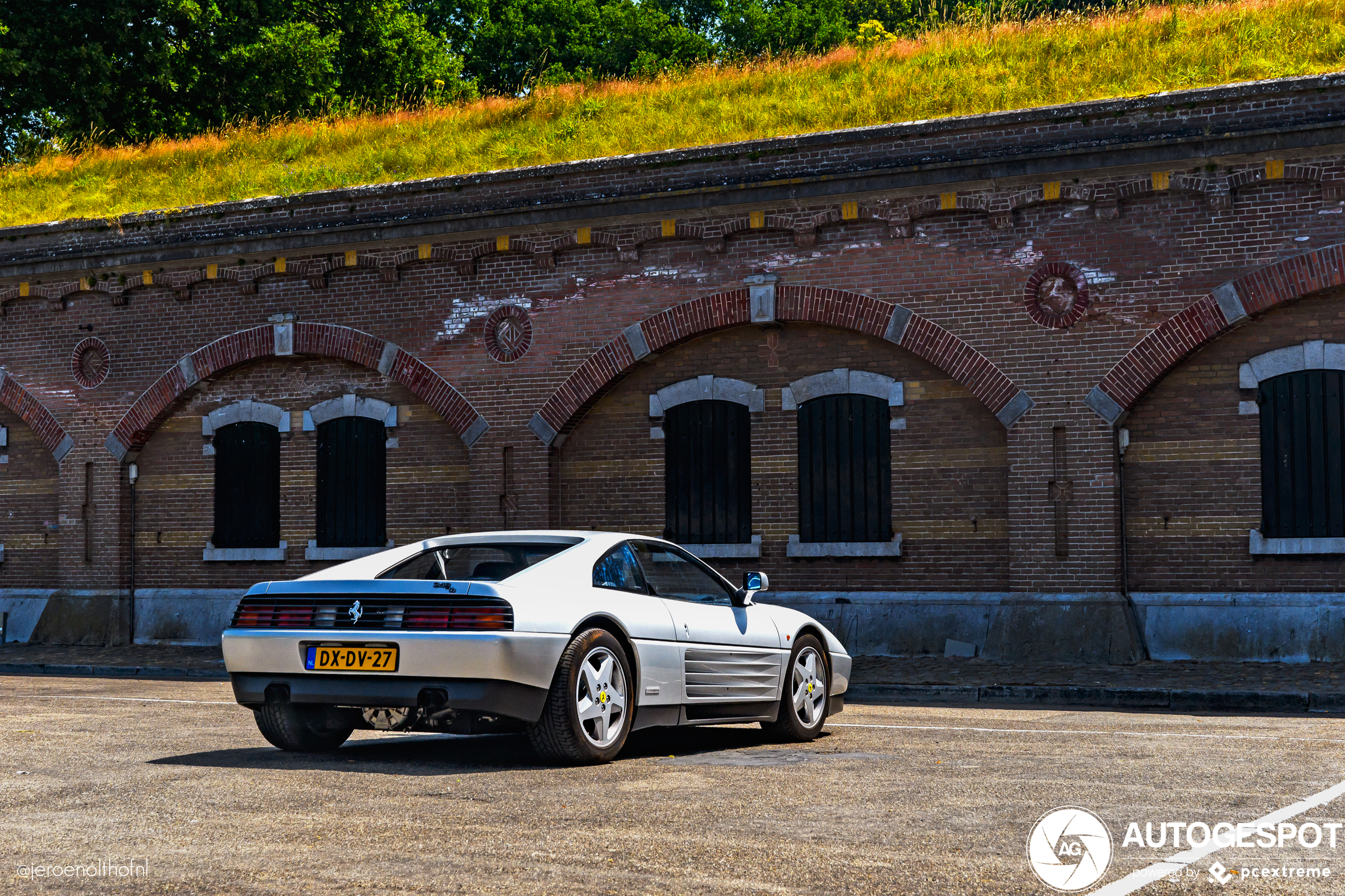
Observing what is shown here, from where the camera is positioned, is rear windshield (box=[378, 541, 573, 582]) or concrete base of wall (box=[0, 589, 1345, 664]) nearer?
rear windshield (box=[378, 541, 573, 582])

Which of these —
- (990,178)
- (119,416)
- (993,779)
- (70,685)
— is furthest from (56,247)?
(993,779)

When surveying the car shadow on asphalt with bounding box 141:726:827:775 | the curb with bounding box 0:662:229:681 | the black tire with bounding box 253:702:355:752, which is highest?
the black tire with bounding box 253:702:355:752

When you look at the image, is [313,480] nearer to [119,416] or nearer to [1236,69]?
[119,416]

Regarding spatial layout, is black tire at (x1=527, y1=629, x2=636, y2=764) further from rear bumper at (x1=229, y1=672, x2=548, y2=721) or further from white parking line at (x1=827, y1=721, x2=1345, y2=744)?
white parking line at (x1=827, y1=721, x2=1345, y2=744)

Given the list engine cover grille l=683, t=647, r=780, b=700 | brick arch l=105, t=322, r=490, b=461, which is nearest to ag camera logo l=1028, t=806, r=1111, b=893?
engine cover grille l=683, t=647, r=780, b=700

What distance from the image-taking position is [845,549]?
1678cm

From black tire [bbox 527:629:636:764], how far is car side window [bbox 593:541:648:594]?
410 mm

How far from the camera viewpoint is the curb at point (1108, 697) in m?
11.9

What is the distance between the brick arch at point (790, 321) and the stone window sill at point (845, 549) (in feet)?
6.60

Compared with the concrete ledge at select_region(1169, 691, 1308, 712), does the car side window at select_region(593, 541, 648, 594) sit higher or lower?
higher

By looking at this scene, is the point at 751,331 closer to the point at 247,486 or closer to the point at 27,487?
the point at 247,486

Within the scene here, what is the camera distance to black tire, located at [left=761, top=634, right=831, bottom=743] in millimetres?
8992

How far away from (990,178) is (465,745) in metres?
10.1

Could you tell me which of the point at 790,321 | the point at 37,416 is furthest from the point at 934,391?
the point at 37,416
